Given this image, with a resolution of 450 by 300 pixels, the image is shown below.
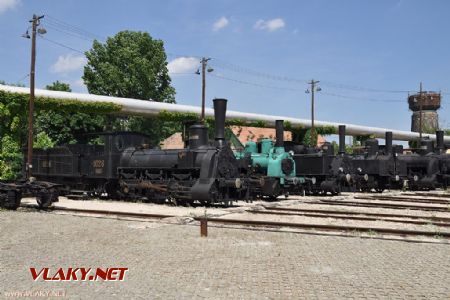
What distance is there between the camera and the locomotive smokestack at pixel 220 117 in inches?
623

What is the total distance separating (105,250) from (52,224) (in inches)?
158

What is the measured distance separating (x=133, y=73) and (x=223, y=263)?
41487mm

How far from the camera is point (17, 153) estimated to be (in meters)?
25.0

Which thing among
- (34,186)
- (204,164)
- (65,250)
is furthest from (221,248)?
(34,186)

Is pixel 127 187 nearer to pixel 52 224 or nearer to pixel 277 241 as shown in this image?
pixel 52 224

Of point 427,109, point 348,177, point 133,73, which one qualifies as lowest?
point 348,177

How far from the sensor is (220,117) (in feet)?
51.9

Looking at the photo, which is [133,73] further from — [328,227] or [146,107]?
[328,227]

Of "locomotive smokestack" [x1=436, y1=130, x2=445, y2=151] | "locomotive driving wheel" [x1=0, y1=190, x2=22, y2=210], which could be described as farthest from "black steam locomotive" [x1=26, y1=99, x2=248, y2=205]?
"locomotive smokestack" [x1=436, y1=130, x2=445, y2=151]

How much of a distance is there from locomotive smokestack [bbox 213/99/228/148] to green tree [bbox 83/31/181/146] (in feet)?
93.9

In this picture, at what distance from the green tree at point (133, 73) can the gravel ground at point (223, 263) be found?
116 feet

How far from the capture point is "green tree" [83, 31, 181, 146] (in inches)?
1794

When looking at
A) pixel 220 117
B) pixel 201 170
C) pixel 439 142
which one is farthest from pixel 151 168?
pixel 439 142

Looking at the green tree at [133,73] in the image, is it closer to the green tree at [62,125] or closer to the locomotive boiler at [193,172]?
the green tree at [62,125]
